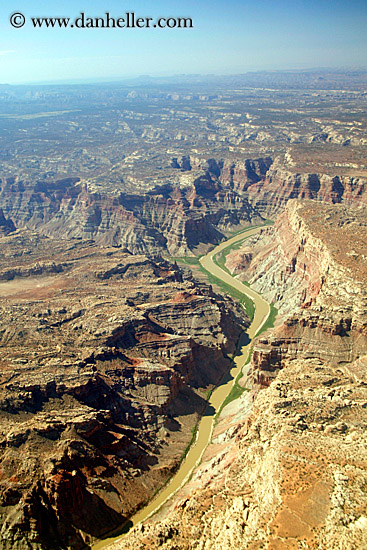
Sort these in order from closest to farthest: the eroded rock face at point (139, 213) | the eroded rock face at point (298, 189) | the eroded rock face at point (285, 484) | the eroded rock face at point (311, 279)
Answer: the eroded rock face at point (285, 484), the eroded rock face at point (311, 279), the eroded rock face at point (139, 213), the eroded rock face at point (298, 189)

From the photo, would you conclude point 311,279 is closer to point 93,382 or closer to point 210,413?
point 210,413

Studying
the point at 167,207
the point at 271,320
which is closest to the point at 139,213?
the point at 167,207

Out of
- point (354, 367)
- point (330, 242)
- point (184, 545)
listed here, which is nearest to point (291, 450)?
point (184, 545)

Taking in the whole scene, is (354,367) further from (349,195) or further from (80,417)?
(349,195)

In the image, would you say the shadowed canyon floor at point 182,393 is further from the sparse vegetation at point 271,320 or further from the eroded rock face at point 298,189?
the eroded rock face at point 298,189

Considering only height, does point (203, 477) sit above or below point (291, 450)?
below

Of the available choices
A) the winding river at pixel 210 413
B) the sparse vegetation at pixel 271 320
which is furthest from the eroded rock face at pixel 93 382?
the sparse vegetation at pixel 271 320

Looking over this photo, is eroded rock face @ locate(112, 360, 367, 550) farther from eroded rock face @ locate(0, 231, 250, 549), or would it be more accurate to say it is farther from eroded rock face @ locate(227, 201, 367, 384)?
eroded rock face @ locate(227, 201, 367, 384)
